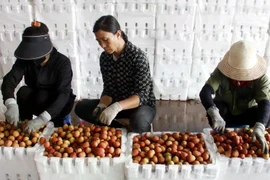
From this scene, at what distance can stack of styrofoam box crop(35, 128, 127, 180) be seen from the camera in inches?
50.7

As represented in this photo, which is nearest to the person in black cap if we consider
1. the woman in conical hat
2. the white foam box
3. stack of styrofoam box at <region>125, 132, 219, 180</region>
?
the white foam box

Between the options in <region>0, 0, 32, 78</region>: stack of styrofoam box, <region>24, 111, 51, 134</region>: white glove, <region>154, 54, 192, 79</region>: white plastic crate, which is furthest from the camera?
<region>154, 54, 192, 79</region>: white plastic crate

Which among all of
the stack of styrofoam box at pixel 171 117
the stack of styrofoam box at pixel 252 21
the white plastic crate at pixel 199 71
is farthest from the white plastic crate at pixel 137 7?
the stack of styrofoam box at pixel 171 117

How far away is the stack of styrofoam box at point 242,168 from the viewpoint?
51.6 inches

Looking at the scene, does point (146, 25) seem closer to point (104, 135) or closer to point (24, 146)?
point (104, 135)

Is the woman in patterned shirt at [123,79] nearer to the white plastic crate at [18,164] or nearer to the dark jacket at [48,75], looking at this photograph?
the dark jacket at [48,75]

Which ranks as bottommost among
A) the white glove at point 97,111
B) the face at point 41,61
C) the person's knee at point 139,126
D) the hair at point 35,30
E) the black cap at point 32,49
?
the person's knee at point 139,126

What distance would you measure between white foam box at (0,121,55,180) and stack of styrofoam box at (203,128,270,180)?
84cm

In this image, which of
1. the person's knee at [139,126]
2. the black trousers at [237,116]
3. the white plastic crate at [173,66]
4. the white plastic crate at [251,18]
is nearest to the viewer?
the person's knee at [139,126]

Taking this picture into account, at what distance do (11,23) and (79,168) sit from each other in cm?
150

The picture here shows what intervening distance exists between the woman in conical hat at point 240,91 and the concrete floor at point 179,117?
0.55 meters

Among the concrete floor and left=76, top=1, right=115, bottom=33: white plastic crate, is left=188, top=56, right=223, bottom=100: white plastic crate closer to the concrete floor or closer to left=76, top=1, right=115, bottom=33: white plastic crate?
the concrete floor

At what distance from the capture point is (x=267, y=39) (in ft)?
8.14

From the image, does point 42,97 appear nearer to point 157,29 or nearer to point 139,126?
point 139,126
